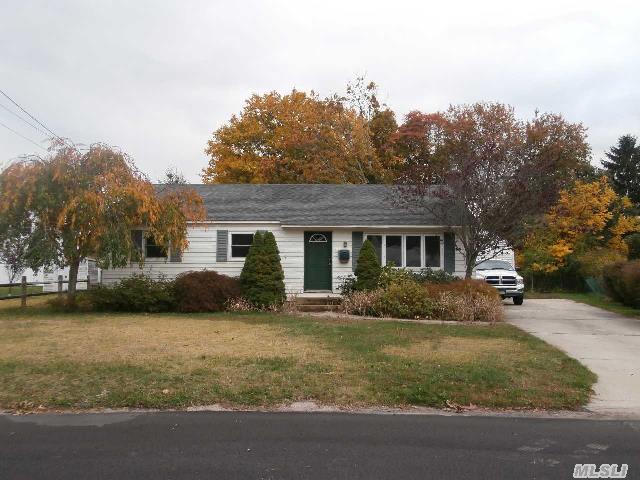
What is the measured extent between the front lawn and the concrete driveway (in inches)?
12.5

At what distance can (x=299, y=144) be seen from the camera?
3628 cm

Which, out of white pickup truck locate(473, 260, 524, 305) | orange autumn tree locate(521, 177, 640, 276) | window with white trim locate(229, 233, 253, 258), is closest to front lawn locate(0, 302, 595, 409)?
window with white trim locate(229, 233, 253, 258)

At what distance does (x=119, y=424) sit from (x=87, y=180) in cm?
1069

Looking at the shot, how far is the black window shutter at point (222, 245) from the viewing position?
66.1 feet

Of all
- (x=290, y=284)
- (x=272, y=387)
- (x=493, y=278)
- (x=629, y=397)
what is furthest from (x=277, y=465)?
(x=493, y=278)

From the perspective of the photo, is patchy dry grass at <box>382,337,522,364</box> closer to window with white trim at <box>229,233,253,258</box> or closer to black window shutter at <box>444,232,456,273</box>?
black window shutter at <box>444,232,456,273</box>

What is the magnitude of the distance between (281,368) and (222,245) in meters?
11.9

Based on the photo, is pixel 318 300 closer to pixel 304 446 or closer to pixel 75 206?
pixel 75 206

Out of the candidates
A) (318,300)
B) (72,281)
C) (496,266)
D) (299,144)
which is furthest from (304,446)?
(299,144)

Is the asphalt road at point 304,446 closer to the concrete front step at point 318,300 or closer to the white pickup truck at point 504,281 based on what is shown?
the concrete front step at point 318,300

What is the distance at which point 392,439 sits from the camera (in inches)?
232

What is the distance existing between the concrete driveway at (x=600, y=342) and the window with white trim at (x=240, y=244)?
8546mm

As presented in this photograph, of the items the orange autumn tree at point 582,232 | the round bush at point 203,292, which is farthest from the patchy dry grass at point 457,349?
the orange autumn tree at point 582,232

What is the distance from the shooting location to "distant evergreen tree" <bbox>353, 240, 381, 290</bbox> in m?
17.5
